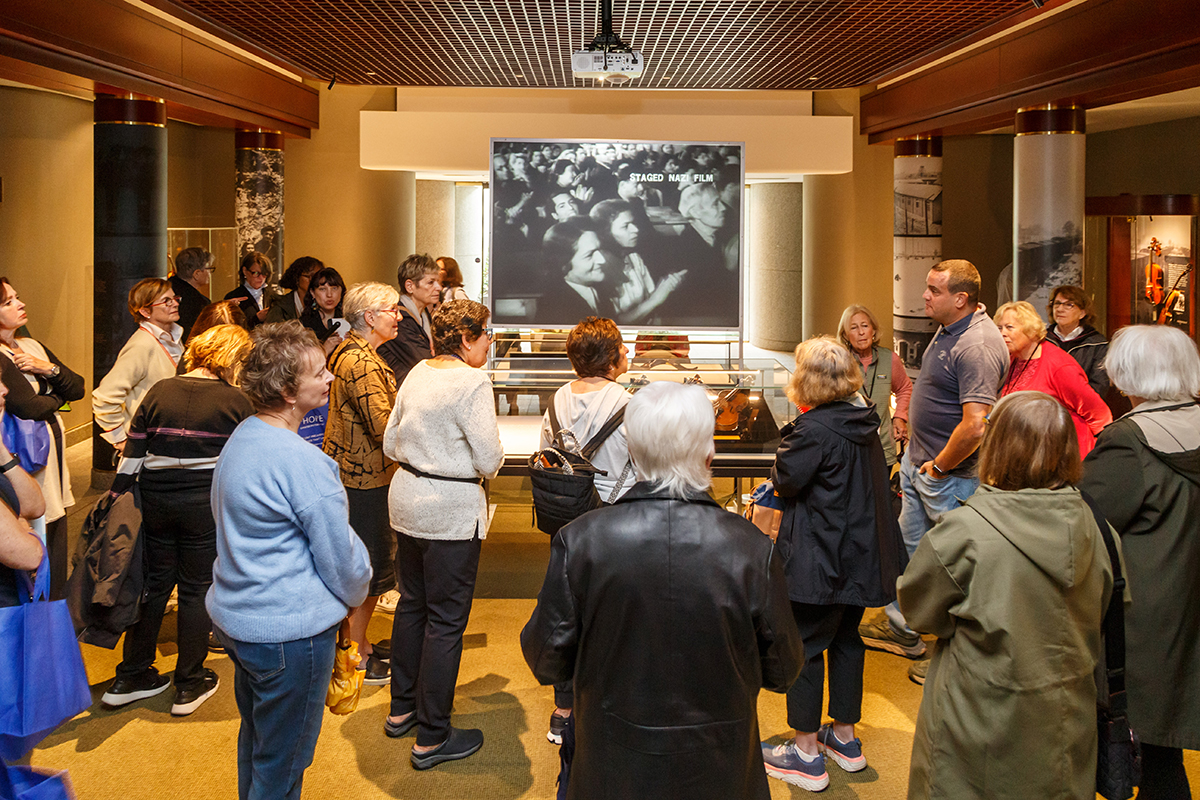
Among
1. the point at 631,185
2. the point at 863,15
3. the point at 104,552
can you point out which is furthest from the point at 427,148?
the point at 104,552

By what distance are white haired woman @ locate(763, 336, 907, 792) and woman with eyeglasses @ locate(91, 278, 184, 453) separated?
2.81 meters

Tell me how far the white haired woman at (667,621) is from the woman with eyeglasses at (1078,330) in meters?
4.24

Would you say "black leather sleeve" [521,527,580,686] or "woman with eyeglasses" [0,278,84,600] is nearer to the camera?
"black leather sleeve" [521,527,580,686]

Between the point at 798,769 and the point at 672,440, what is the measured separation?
76.4 inches

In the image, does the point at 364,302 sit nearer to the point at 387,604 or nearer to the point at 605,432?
the point at 605,432

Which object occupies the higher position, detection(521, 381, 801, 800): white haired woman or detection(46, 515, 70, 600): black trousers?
detection(521, 381, 801, 800): white haired woman

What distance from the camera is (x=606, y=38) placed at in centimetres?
636

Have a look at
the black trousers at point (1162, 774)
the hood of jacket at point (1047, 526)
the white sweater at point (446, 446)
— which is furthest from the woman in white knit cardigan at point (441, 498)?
the black trousers at point (1162, 774)

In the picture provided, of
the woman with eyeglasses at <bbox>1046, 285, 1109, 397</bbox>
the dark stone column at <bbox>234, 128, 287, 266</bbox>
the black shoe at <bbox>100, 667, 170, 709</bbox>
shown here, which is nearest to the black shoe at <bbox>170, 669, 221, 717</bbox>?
the black shoe at <bbox>100, 667, 170, 709</bbox>

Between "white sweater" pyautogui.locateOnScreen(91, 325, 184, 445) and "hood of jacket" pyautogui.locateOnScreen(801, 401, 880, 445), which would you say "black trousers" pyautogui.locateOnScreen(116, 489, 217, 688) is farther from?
"hood of jacket" pyautogui.locateOnScreen(801, 401, 880, 445)

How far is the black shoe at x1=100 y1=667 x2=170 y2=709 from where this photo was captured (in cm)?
409

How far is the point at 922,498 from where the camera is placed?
4.53m

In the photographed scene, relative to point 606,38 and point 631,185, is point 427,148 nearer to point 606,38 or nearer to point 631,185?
point 606,38

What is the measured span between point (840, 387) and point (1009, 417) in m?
0.94
